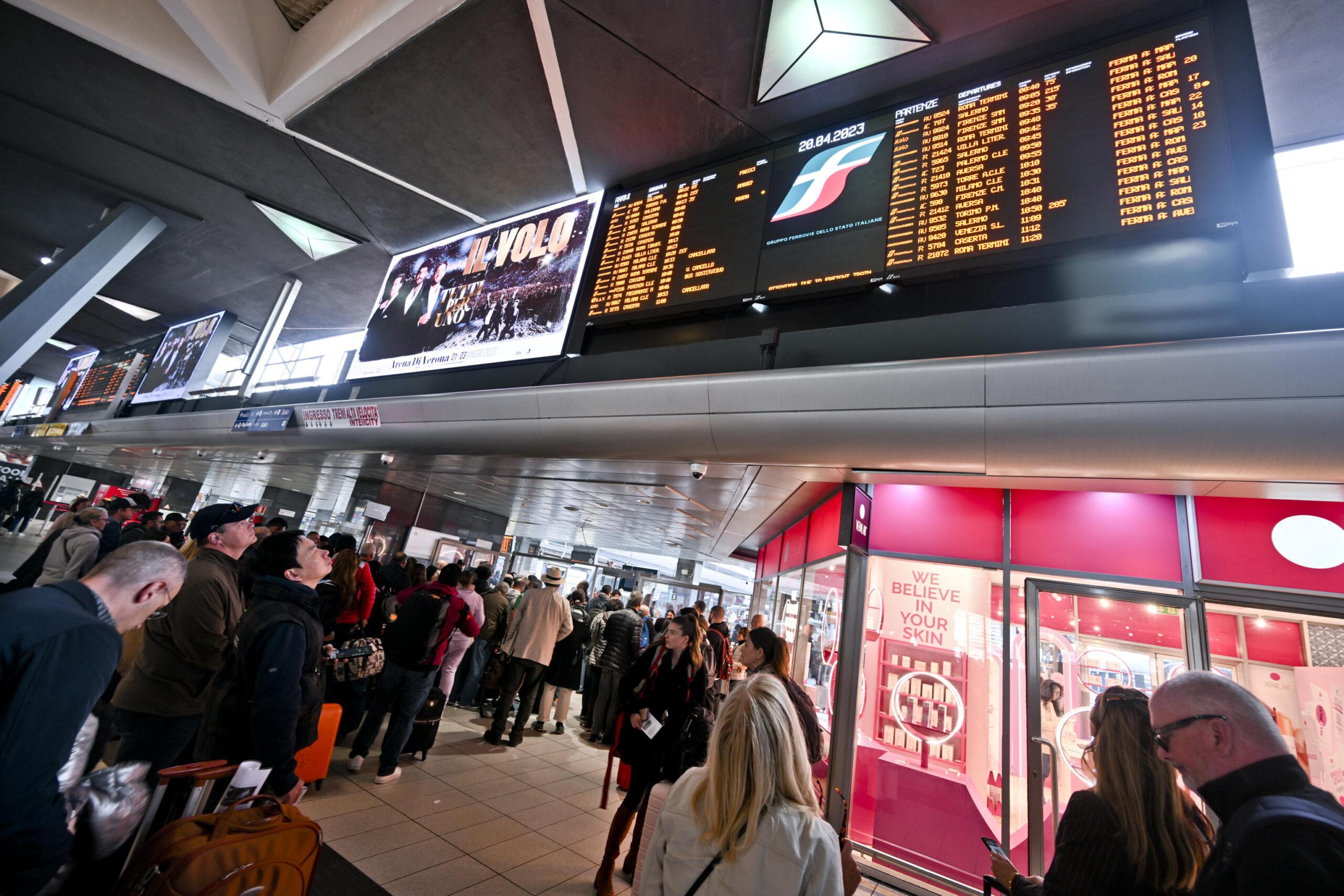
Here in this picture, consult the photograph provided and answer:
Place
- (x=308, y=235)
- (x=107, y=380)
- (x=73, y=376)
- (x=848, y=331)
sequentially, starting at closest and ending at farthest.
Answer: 1. (x=848, y=331)
2. (x=308, y=235)
3. (x=107, y=380)
4. (x=73, y=376)

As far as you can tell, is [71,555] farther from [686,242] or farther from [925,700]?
[925,700]

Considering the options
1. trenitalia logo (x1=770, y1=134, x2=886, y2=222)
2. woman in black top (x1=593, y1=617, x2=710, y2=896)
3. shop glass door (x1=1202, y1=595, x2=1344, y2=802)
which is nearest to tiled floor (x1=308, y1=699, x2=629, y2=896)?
woman in black top (x1=593, y1=617, x2=710, y2=896)

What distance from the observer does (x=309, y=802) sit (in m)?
3.66

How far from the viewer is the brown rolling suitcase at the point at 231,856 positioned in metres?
1.55

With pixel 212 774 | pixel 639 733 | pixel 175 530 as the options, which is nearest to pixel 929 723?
pixel 639 733

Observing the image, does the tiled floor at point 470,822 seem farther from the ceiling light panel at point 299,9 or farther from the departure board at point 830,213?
the ceiling light panel at point 299,9

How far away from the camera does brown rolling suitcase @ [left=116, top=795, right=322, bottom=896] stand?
1.55 m

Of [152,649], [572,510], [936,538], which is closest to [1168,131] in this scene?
[936,538]

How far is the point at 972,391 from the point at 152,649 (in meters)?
4.34

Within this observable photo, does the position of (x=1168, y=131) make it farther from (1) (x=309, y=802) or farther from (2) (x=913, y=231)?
(1) (x=309, y=802)

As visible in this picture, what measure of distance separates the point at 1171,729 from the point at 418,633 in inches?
179

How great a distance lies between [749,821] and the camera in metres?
1.39

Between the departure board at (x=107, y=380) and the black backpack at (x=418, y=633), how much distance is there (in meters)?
12.9

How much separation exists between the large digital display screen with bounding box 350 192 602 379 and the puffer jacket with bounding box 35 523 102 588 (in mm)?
3155
